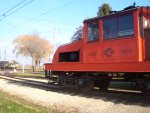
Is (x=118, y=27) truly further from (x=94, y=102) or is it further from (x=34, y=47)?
(x=34, y=47)

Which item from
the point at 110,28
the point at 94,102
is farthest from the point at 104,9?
the point at 94,102

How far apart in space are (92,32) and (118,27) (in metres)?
1.84

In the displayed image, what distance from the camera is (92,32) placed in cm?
1548

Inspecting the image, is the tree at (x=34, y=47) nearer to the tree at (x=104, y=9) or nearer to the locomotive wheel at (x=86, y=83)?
the tree at (x=104, y=9)

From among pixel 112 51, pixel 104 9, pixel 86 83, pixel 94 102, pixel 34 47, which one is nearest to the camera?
pixel 94 102

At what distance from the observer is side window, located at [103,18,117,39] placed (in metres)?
14.2

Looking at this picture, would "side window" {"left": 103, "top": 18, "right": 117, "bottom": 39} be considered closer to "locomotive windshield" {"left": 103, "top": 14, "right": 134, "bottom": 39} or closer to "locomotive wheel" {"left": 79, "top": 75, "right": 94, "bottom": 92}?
"locomotive windshield" {"left": 103, "top": 14, "right": 134, "bottom": 39}

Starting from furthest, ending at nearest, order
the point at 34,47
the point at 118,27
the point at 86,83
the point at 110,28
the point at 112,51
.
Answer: the point at 34,47 < the point at 86,83 < the point at 110,28 < the point at 112,51 < the point at 118,27

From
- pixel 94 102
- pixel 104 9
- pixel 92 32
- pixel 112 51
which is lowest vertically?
pixel 94 102

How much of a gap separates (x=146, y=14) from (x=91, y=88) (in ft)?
16.3

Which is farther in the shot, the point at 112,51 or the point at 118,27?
the point at 112,51

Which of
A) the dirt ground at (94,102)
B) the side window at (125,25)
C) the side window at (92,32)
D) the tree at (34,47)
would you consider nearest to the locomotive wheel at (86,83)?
the dirt ground at (94,102)

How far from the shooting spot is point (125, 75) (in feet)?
46.4

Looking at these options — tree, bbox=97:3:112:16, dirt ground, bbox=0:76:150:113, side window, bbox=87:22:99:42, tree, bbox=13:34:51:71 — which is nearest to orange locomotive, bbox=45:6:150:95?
side window, bbox=87:22:99:42
